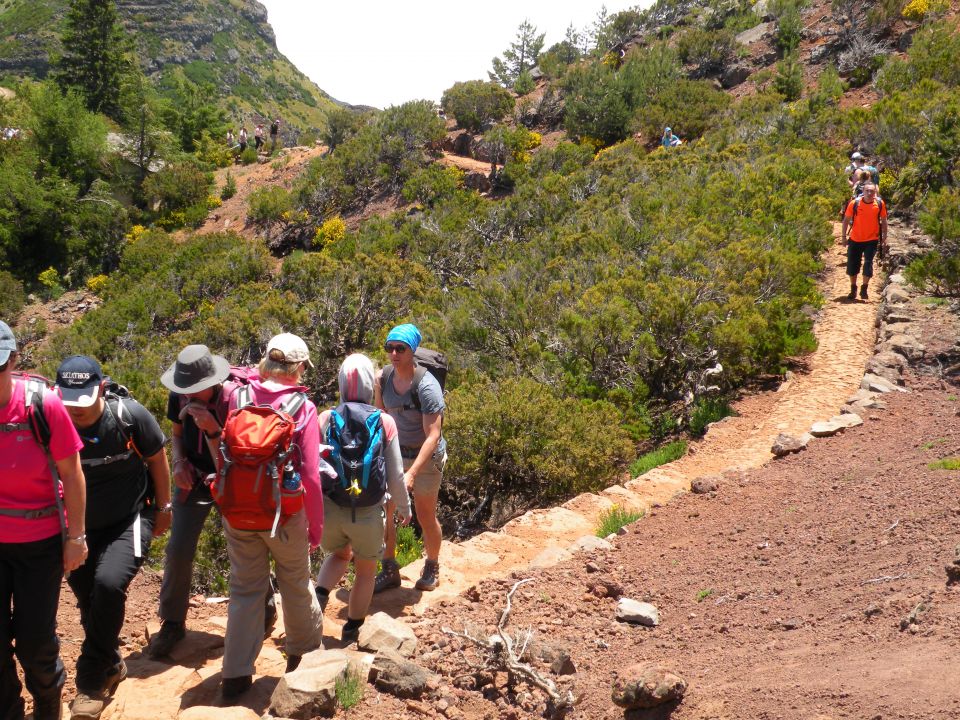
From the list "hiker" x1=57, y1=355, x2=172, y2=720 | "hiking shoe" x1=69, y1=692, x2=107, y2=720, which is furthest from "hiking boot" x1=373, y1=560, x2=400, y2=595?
"hiking shoe" x1=69, y1=692, x2=107, y2=720

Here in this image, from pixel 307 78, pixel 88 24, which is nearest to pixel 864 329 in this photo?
pixel 88 24

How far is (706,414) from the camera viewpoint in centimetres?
823

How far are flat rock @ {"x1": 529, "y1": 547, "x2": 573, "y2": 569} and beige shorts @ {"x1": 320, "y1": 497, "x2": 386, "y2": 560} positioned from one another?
135 cm

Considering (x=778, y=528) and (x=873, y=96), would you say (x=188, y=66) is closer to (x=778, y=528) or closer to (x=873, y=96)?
(x=873, y=96)

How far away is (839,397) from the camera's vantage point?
7941 mm

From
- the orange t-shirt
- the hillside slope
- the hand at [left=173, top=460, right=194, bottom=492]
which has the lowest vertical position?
the hand at [left=173, top=460, right=194, bottom=492]

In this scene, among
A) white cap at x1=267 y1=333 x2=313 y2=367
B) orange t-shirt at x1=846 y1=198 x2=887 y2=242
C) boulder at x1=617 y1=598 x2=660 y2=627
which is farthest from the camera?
orange t-shirt at x1=846 y1=198 x2=887 y2=242

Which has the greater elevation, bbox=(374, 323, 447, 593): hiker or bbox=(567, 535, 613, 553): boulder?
bbox=(374, 323, 447, 593): hiker

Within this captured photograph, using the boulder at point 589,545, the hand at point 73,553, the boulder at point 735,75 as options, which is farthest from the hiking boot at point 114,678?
the boulder at point 735,75

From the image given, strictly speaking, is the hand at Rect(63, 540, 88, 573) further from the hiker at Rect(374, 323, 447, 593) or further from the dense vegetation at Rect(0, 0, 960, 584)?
the dense vegetation at Rect(0, 0, 960, 584)

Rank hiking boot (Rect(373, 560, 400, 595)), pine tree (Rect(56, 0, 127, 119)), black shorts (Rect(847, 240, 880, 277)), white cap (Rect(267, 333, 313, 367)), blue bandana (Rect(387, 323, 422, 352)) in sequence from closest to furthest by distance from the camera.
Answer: white cap (Rect(267, 333, 313, 367)) < blue bandana (Rect(387, 323, 422, 352)) < hiking boot (Rect(373, 560, 400, 595)) < black shorts (Rect(847, 240, 880, 277)) < pine tree (Rect(56, 0, 127, 119))

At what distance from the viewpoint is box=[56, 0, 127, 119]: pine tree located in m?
38.4

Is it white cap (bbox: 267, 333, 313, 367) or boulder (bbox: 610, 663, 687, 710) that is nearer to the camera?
boulder (bbox: 610, 663, 687, 710)

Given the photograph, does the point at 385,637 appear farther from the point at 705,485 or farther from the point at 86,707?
the point at 705,485
